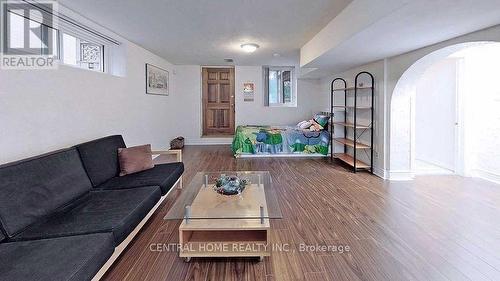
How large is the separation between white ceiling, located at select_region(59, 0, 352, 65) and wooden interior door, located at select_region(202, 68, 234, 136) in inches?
103

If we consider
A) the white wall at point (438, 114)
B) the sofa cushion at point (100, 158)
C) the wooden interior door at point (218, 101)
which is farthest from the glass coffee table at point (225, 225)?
the wooden interior door at point (218, 101)

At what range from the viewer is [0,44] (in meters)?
2.41

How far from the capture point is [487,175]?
4422 mm

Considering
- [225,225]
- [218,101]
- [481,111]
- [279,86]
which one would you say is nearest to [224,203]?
[225,225]

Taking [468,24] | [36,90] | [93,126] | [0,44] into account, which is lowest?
[93,126]

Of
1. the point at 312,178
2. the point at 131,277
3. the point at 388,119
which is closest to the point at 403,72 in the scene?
the point at 388,119

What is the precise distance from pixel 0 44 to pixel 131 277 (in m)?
2.25

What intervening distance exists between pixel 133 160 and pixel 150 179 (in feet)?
1.82

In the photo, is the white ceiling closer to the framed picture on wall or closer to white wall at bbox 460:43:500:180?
the framed picture on wall

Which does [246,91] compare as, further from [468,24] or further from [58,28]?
[468,24]

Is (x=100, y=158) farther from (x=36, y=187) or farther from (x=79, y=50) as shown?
(x=79, y=50)

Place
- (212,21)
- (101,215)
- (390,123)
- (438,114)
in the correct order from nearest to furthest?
(101,215)
(212,21)
(390,123)
(438,114)

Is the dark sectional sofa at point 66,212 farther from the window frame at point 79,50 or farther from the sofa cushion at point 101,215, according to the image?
the window frame at point 79,50

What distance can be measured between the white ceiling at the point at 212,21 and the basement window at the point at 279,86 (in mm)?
2673
